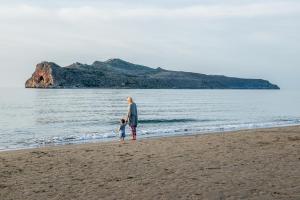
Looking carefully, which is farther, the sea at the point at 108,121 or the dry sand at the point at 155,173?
the sea at the point at 108,121

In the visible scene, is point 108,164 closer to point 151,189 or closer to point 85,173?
point 85,173

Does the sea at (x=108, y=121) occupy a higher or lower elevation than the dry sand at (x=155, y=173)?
lower

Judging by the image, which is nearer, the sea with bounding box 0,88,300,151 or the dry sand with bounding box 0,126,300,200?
the dry sand with bounding box 0,126,300,200

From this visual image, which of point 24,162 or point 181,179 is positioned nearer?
point 181,179

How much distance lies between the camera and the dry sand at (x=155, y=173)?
920 cm

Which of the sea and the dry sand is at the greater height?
the dry sand

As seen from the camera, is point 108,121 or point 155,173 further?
point 108,121

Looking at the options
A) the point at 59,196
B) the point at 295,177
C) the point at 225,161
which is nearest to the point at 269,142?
the point at 225,161

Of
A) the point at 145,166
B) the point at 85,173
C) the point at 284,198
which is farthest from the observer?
the point at 145,166

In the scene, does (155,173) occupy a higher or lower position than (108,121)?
higher

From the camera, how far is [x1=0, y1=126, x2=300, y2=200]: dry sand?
9203 millimetres

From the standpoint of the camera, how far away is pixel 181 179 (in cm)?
1048

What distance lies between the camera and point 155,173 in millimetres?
11242

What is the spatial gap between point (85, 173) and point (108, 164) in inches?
54.7
